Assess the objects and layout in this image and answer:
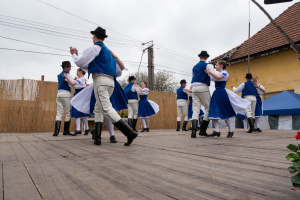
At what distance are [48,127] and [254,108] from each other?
7.54 m

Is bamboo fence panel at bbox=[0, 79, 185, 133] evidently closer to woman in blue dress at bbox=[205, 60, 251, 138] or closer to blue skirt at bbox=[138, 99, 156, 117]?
blue skirt at bbox=[138, 99, 156, 117]

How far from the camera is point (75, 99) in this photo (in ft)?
15.3

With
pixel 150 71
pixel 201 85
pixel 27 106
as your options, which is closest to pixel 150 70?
pixel 150 71

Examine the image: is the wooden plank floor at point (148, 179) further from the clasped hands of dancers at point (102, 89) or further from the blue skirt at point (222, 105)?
the blue skirt at point (222, 105)

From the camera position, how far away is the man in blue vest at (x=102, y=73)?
3.89m

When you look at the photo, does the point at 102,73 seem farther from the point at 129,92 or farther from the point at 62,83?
the point at 129,92

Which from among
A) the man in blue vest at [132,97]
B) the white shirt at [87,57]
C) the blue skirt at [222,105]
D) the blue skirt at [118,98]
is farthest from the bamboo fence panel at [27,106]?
the blue skirt at [222,105]

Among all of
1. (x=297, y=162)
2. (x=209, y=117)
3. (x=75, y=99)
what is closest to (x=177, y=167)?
(x=297, y=162)

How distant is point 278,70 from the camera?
13.5 m

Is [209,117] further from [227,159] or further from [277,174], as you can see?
[277,174]

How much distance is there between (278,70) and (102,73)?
1232 cm

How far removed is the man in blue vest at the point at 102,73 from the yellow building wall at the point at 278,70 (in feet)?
38.4

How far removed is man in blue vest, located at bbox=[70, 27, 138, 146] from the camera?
3.89m

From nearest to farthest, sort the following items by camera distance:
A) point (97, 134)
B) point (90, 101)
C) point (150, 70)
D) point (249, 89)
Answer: point (97, 134)
point (90, 101)
point (249, 89)
point (150, 70)
